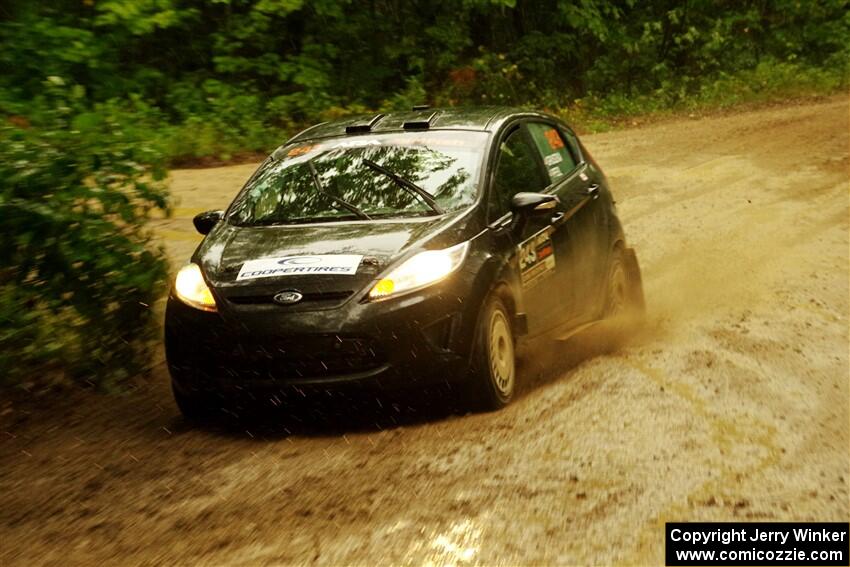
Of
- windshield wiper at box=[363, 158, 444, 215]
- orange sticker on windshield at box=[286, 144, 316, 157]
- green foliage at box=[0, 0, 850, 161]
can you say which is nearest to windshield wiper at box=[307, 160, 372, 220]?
orange sticker on windshield at box=[286, 144, 316, 157]

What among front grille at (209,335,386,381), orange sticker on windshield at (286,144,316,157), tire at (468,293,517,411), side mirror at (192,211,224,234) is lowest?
tire at (468,293,517,411)

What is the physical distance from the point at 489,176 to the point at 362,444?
75.0 inches

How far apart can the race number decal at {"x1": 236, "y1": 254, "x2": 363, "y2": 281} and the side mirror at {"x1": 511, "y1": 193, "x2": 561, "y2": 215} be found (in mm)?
1195

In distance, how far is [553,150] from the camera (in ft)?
26.5

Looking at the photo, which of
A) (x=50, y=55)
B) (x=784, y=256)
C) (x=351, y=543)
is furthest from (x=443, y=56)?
(x=351, y=543)

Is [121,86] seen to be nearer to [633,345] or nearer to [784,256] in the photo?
[784,256]

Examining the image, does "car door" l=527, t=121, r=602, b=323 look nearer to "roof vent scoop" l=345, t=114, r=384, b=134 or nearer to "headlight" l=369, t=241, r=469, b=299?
"roof vent scoop" l=345, t=114, r=384, b=134

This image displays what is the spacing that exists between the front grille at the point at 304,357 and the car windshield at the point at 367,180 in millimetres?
1005

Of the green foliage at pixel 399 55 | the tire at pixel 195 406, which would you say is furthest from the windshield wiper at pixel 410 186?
the green foliage at pixel 399 55

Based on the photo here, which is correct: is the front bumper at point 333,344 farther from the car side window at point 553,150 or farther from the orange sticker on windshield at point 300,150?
the car side window at point 553,150

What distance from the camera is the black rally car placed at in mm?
5754

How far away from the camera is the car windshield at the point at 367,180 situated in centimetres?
655

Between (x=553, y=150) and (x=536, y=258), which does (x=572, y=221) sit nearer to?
(x=553, y=150)

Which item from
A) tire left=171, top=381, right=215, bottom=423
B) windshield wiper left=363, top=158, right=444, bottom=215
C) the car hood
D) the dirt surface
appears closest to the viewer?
the dirt surface
